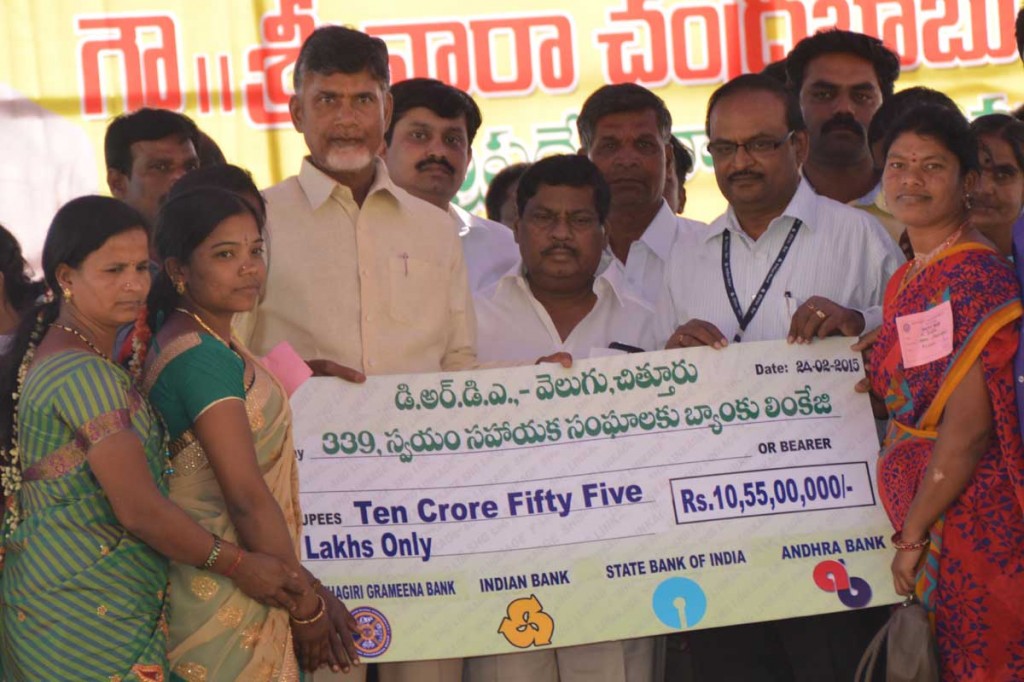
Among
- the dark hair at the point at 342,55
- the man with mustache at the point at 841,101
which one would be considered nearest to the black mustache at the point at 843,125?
the man with mustache at the point at 841,101

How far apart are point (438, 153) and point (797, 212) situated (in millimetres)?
→ 1634

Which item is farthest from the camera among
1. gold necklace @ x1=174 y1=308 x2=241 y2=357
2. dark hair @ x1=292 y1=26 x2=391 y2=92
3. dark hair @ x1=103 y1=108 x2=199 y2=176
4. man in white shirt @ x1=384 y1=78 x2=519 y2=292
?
man in white shirt @ x1=384 y1=78 x2=519 y2=292

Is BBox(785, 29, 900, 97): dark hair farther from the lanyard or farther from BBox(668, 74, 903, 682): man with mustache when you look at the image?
the lanyard

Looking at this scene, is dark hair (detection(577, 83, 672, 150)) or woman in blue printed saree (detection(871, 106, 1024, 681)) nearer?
woman in blue printed saree (detection(871, 106, 1024, 681))

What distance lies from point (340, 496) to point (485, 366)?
624mm

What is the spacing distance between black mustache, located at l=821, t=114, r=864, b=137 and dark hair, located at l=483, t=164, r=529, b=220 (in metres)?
1.61

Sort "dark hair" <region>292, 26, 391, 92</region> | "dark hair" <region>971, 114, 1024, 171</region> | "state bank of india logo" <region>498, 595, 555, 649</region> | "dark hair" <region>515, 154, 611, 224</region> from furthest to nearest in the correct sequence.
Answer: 1. "dark hair" <region>515, 154, 611, 224</region>
2. "dark hair" <region>971, 114, 1024, 171</region>
3. "dark hair" <region>292, 26, 391, 92</region>
4. "state bank of india logo" <region>498, 595, 555, 649</region>

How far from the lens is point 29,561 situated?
3059 millimetres

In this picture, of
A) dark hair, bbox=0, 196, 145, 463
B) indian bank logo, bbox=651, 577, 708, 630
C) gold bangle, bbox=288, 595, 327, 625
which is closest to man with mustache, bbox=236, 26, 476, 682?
indian bank logo, bbox=651, 577, 708, 630

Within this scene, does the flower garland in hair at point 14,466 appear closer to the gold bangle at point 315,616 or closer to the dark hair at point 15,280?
the gold bangle at point 315,616

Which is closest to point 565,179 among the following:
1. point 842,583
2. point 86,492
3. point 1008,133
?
point 1008,133

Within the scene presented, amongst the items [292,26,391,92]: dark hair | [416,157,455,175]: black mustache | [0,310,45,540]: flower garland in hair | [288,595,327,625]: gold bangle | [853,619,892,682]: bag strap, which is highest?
[292,26,391,92]: dark hair

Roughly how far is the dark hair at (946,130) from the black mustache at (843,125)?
1523mm

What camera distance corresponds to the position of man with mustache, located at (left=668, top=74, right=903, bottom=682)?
4.22m
